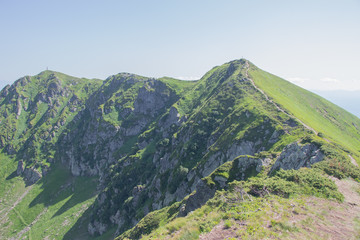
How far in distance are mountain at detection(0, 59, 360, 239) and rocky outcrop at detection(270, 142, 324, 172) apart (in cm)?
19

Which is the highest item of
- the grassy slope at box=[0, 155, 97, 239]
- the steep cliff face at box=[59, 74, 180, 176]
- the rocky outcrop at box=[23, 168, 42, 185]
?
the steep cliff face at box=[59, 74, 180, 176]

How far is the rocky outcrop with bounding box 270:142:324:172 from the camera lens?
121 ft

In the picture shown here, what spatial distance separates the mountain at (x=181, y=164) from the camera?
29.5 meters

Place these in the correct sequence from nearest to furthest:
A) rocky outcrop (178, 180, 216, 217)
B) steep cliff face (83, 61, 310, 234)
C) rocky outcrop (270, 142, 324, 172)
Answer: rocky outcrop (270, 142, 324, 172) → rocky outcrop (178, 180, 216, 217) → steep cliff face (83, 61, 310, 234)

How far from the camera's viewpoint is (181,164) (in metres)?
85.3

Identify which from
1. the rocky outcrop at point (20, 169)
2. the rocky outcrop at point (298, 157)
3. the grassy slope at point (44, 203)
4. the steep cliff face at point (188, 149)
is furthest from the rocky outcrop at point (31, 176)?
the rocky outcrop at point (298, 157)

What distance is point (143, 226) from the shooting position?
48.9m

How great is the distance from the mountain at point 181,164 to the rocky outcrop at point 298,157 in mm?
190

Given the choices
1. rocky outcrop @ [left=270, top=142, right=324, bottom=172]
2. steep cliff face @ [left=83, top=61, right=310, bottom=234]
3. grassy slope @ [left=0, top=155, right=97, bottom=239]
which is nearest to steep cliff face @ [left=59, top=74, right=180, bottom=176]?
grassy slope @ [left=0, top=155, right=97, bottom=239]

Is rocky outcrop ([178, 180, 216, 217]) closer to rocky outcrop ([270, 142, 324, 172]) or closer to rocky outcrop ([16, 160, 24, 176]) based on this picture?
rocky outcrop ([270, 142, 324, 172])

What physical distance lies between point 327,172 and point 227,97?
86.0 meters

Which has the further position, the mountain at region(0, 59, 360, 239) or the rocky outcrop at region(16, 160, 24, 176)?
the rocky outcrop at region(16, 160, 24, 176)

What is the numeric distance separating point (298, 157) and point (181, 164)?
53474 mm

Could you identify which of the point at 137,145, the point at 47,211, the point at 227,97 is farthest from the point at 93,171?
the point at 227,97
